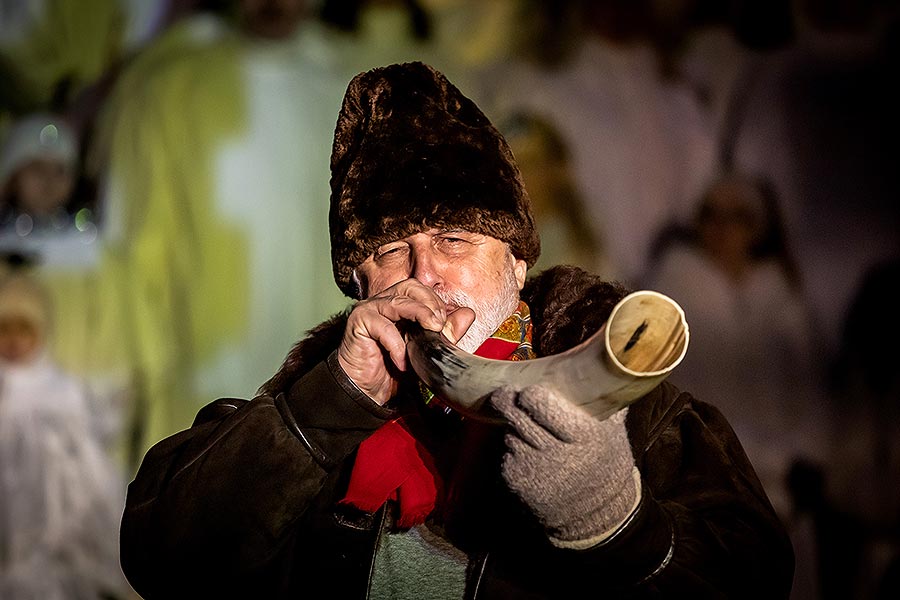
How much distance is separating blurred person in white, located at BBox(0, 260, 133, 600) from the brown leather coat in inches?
96.9

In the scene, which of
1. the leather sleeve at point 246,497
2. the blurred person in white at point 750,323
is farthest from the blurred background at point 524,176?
the leather sleeve at point 246,497

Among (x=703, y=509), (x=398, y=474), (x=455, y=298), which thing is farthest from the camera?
(x=455, y=298)

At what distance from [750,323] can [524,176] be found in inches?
39.4

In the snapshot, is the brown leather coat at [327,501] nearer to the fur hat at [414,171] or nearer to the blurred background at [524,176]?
the fur hat at [414,171]

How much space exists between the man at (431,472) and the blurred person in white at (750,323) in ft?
7.46

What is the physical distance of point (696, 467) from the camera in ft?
4.28

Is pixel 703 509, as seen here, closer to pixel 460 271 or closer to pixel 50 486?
pixel 460 271

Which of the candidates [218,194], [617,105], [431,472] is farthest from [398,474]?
[617,105]

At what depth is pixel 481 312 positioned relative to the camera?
1.48 meters

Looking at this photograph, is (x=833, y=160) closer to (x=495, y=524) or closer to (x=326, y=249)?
(x=326, y=249)

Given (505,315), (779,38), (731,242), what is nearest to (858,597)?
(731,242)

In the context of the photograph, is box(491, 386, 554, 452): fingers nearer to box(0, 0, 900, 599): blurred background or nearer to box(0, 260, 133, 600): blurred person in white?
box(0, 0, 900, 599): blurred background

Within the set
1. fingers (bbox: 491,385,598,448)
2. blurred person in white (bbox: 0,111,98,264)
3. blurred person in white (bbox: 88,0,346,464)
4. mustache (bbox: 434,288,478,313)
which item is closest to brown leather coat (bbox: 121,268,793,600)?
mustache (bbox: 434,288,478,313)

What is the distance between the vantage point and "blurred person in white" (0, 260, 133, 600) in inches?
144
